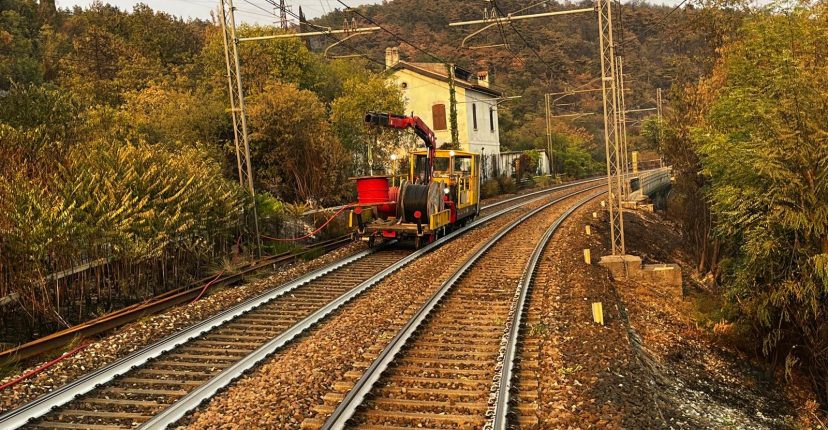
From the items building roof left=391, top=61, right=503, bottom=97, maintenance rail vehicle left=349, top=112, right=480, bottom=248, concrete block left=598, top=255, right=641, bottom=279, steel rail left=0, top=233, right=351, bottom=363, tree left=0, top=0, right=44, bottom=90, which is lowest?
concrete block left=598, top=255, right=641, bottom=279

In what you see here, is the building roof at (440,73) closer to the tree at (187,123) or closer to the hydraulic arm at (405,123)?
the tree at (187,123)

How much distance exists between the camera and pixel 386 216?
1686cm

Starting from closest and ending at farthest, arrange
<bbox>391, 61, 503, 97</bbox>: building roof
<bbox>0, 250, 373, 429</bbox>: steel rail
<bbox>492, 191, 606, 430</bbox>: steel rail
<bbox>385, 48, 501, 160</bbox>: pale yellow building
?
<bbox>492, 191, 606, 430</bbox>: steel rail < <bbox>0, 250, 373, 429</bbox>: steel rail < <bbox>391, 61, 503, 97</bbox>: building roof < <bbox>385, 48, 501, 160</bbox>: pale yellow building

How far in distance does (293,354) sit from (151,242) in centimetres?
451

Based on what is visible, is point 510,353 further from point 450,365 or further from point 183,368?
point 183,368

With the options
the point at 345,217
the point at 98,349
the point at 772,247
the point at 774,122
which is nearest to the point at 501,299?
the point at 772,247

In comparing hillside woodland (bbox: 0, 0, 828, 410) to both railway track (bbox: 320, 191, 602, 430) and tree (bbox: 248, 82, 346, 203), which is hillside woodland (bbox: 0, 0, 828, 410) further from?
railway track (bbox: 320, 191, 602, 430)

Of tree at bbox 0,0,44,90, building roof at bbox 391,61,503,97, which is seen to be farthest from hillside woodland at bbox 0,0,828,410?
building roof at bbox 391,61,503,97

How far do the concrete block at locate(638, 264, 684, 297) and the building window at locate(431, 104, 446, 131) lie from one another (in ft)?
101

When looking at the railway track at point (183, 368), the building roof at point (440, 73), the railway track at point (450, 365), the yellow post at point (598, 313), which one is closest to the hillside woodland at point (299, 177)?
the railway track at point (183, 368)

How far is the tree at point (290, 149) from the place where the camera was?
75.0 ft

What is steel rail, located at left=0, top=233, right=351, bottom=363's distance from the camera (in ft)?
26.0

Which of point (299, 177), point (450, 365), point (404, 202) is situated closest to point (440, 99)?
point (299, 177)

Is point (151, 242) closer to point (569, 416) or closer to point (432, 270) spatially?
point (432, 270)
